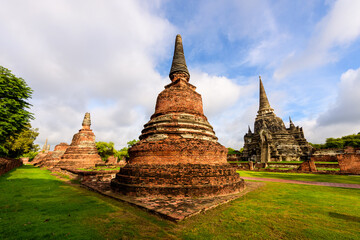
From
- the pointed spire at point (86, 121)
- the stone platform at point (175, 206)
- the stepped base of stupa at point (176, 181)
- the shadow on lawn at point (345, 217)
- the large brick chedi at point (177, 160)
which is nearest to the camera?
the shadow on lawn at point (345, 217)

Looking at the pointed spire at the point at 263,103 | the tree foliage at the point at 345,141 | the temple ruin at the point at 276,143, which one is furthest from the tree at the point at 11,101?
the tree foliage at the point at 345,141

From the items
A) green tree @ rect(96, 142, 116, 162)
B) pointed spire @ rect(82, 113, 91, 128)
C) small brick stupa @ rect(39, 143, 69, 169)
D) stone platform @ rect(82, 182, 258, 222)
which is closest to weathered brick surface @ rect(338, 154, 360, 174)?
stone platform @ rect(82, 182, 258, 222)

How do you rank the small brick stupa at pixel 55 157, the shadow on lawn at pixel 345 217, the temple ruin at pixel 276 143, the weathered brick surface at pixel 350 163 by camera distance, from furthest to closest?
the temple ruin at pixel 276 143 < the small brick stupa at pixel 55 157 < the weathered brick surface at pixel 350 163 < the shadow on lawn at pixel 345 217

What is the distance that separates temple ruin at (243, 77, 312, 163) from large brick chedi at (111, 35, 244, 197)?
26848mm

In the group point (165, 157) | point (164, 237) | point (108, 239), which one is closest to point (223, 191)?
point (165, 157)

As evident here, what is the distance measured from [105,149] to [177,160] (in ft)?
123

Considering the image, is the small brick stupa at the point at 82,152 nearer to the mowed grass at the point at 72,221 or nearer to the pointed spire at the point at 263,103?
the mowed grass at the point at 72,221

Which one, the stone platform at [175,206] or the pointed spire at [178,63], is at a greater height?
the pointed spire at [178,63]

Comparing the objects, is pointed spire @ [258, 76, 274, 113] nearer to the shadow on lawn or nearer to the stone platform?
the stone platform

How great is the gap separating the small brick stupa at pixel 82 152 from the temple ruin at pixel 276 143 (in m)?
28.4

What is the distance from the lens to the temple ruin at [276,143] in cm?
3072

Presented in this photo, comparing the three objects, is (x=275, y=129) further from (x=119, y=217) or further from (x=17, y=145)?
(x=17, y=145)

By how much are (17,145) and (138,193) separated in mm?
26456

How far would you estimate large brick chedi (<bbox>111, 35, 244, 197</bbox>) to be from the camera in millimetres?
5781
